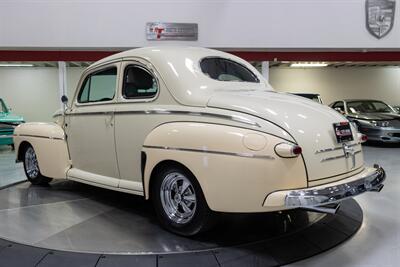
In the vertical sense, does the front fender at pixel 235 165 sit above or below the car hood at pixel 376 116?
above

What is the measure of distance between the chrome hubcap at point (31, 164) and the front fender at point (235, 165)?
3021mm

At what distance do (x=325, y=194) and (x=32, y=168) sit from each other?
13.7ft

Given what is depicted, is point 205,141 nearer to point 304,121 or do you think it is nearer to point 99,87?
point 304,121

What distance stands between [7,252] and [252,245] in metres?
1.98

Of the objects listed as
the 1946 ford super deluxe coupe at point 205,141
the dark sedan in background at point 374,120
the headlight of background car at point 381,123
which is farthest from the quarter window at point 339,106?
the 1946 ford super deluxe coupe at point 205,141

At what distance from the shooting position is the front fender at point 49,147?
4656mm

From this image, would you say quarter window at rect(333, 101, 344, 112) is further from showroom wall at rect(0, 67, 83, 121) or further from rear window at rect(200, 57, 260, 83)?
showroom wall at rect(0, 67, 83, 121)

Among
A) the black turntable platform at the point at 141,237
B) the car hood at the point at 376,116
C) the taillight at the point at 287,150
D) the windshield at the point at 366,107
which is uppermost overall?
the taillight at the point at 287,150

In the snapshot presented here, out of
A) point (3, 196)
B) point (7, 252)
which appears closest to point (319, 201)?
point (7, 252)

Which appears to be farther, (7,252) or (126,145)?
(126,145)

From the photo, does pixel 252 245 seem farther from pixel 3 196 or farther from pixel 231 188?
pixel 3 196

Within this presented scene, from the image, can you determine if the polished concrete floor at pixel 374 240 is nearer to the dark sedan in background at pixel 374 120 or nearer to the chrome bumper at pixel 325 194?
the chrome bumper at pixel 325 194

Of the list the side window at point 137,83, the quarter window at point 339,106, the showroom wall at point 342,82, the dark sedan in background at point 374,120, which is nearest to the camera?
the side window at point 137,83

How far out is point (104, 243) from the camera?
3.16m
